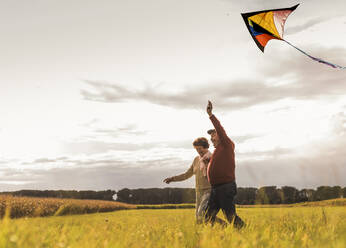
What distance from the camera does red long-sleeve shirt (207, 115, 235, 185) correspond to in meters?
7.53

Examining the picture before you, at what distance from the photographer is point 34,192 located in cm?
4822

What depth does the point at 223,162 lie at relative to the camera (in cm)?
757

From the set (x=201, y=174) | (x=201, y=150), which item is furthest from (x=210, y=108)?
(x=201, y=174)

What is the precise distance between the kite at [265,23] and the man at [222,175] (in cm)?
286

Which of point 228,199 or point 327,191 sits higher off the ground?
point 327,191

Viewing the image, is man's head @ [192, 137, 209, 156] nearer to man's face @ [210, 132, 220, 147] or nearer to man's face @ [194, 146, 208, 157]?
man's face @ [194, 146, 208, 157]

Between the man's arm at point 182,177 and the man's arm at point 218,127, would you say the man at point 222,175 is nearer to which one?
the man's arm at point 218,127

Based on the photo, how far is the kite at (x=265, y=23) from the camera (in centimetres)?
859

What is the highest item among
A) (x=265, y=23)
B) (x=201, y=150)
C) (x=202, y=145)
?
(x=265, y=23)

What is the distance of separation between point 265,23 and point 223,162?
12.7 feet

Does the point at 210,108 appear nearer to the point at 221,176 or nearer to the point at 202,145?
the point at 221,176

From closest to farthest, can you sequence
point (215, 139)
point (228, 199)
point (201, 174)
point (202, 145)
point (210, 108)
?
point (210, 108) < point (228, 199) < point (215, 139) < point (202, 145) < point (201, 174)

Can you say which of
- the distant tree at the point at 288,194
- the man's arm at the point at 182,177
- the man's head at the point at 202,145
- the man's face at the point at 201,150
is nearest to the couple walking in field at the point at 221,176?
the man's head at the point at 202,145

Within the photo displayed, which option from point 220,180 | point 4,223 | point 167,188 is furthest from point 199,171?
point 167,188
